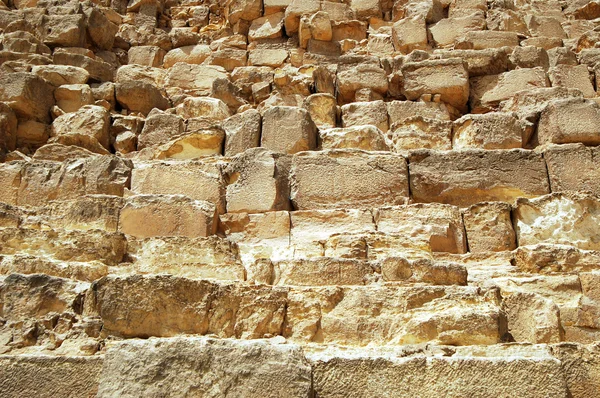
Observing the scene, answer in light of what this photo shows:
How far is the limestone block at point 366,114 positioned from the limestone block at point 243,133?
1153 millimetres

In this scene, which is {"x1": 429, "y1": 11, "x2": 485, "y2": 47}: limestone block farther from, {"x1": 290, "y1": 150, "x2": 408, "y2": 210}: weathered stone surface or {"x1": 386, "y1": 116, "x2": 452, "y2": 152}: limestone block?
{"x1": 290, "y1": 150, "x2": 408, "y2": 210}: weathered stone surface

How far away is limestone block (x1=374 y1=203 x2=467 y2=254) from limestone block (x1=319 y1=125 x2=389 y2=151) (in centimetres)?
129

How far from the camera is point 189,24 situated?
36.4 feet

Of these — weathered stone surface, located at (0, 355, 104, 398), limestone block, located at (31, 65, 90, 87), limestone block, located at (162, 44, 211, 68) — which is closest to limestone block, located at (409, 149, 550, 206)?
weathered stone surface, located at (0, 355, 104, 398)

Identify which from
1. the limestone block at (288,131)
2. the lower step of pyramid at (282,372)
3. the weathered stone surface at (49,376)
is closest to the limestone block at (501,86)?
the limestone block at (288,131)

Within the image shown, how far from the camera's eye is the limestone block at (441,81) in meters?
7.65

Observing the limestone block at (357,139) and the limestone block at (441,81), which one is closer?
the limestone block at (357,139)

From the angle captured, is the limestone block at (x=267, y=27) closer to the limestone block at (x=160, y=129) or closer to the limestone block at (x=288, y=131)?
the limestone block at (x=160, y=129)

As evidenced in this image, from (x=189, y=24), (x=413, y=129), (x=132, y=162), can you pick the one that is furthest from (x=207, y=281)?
(x=189, y=24)

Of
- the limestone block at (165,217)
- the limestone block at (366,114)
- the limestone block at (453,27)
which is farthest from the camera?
the limestone block at (453,27)

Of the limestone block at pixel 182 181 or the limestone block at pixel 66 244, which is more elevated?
the limestone block at pixel 182 181

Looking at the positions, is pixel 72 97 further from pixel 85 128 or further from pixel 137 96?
pixel 85 128

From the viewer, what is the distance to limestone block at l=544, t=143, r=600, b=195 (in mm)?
5660

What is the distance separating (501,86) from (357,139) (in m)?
2.30
